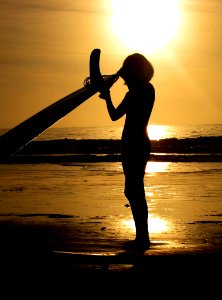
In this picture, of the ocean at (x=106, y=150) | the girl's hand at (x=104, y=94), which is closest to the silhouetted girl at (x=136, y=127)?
the girl's hand at (x=104, y=94)

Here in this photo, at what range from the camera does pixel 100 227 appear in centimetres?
820

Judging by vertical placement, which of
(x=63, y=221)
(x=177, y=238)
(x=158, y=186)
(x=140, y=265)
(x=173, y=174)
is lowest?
(x=140, y=265)

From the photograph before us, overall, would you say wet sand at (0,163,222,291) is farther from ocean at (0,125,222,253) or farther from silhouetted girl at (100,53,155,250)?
silhouetted girl at (100,53,155,250)

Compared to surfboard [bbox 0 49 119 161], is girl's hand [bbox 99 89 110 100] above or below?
above

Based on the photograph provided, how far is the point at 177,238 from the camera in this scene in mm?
7332

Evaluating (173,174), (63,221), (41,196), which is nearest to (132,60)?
(63,221)

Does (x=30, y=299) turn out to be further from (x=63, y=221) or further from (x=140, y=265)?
(x=63, y=221)

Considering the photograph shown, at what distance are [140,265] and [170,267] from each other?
0.87ft

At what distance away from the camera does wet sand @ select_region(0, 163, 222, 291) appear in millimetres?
4293

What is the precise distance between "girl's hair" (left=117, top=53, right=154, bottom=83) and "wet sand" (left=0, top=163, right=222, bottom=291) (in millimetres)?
1824

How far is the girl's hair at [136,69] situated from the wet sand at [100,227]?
1824 millimetres

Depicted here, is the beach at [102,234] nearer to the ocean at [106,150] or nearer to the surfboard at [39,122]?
the surfboard at [39,122]

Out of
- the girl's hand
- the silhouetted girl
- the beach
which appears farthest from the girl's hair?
the beach

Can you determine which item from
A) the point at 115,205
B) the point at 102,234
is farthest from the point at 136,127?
the point at 115,205
